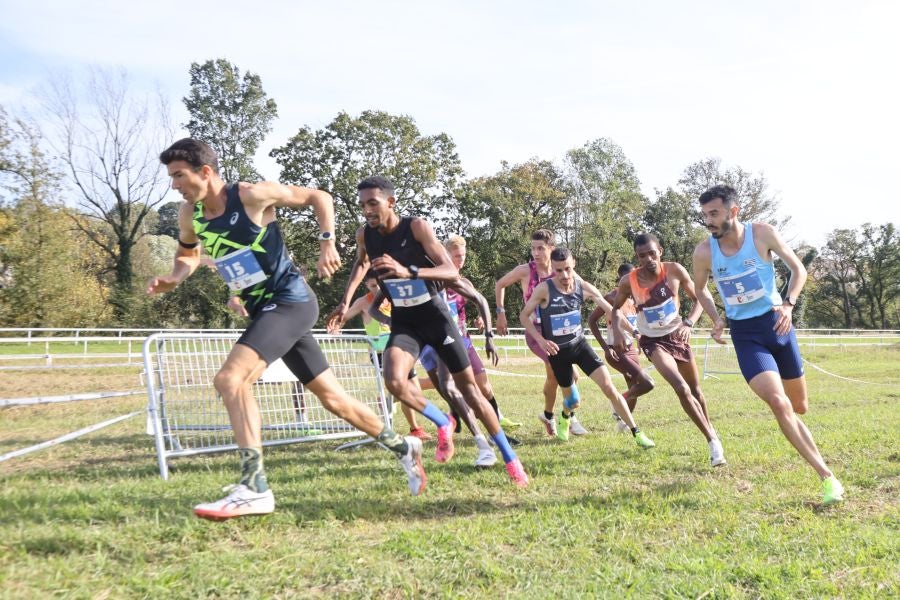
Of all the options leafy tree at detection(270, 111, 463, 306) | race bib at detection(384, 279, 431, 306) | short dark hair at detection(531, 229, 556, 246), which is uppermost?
leafy tree at detection(270, 111, 463, 306)

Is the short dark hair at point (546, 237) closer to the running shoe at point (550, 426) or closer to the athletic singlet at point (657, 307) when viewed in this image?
the athletic singlet at point (657, 307)

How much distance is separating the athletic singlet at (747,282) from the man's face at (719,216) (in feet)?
0.47

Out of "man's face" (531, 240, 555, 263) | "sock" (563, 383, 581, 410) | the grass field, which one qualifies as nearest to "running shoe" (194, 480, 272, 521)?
the grass field

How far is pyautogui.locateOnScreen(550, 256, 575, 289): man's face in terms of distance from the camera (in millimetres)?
7215

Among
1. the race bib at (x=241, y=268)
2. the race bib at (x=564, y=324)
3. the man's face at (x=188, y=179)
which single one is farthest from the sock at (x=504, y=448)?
the man's face at (x=188, y=179)

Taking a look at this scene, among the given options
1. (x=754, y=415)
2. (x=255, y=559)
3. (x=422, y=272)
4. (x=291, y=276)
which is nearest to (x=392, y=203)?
(x=422, y=272)

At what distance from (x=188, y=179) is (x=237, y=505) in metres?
1.94

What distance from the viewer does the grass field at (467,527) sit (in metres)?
3.09

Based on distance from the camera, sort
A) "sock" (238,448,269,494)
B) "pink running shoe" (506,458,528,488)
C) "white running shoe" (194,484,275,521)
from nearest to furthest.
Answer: "white running shoe" (194,484,275,521) → "sock" (238,448,269,494) → "pink running shoe" (506,458,528,488)

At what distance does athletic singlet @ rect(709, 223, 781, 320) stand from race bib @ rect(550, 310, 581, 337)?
2158 millimetres

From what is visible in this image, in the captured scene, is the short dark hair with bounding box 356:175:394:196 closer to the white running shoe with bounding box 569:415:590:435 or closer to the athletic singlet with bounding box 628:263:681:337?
the athletic singlet with bounding box 628:263:681:337

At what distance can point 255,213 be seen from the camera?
4.10 m

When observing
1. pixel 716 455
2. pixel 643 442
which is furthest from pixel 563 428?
pixel 716 455

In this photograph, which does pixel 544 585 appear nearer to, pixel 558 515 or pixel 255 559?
pixel 558 515
